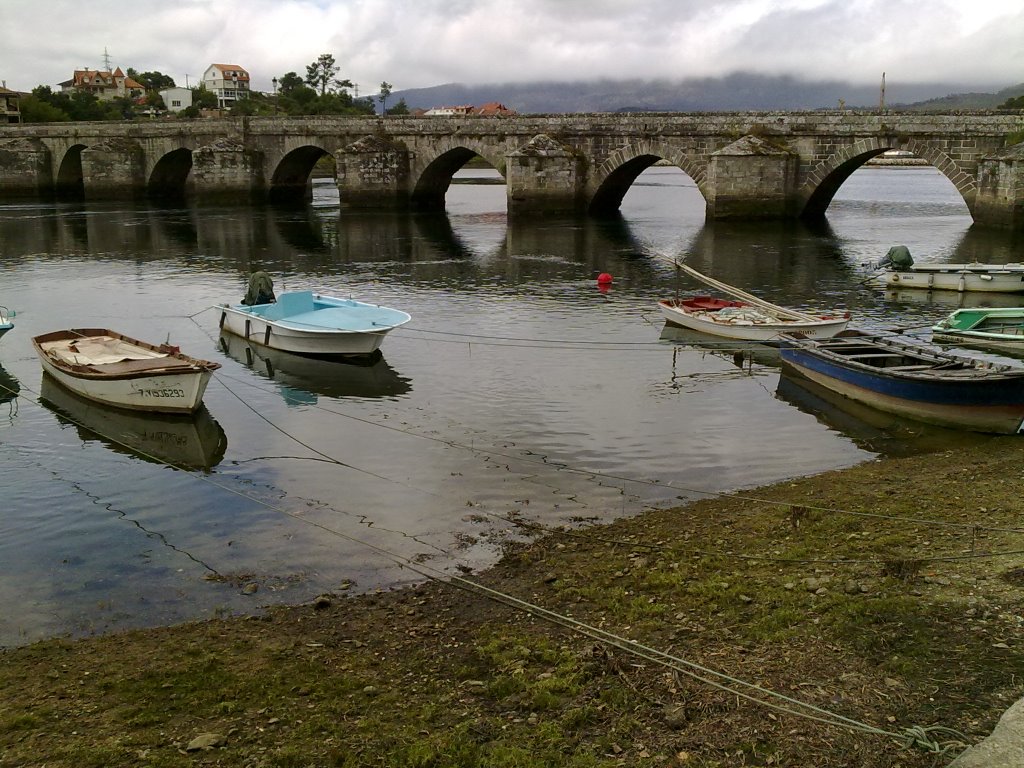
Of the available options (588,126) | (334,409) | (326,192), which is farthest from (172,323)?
(326,192)

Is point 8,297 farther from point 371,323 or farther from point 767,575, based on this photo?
point 767,575

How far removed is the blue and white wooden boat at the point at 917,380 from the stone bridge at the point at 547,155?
22.6 m

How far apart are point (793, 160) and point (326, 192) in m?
41.4

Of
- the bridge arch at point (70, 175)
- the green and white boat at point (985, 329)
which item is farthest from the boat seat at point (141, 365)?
the bridge arch at point (70, 175)

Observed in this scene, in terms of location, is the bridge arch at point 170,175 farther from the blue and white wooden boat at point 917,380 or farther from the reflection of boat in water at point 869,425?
the reflection of boat in water at point 869,425

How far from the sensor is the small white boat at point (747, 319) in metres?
19.0

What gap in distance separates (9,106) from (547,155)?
7980 cm

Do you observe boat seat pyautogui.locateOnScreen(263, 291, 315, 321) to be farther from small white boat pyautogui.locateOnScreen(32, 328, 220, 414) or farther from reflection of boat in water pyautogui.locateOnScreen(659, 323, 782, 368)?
reflection of boat in water pyautogui.locateOnScreen(659, 323, 782, 368)

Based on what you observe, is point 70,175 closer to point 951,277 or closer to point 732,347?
point 951,277

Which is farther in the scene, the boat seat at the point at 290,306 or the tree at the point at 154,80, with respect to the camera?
the tree at the point at 154,80

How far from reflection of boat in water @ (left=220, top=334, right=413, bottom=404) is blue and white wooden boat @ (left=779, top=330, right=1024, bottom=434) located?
717 centimetres

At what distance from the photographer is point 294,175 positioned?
59.7 meters

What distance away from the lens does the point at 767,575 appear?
28.0 ft

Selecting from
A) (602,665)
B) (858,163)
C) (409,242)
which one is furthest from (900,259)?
(602,665)
